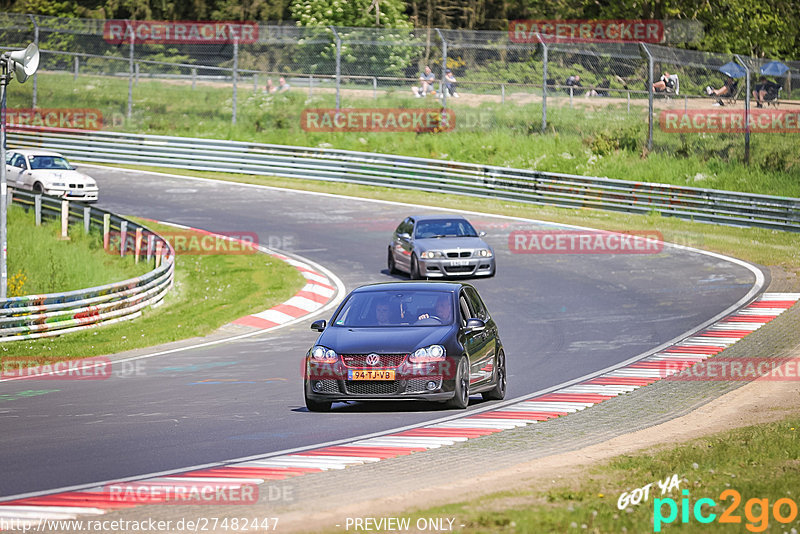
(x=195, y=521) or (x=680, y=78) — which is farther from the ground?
(x=680, y=78)

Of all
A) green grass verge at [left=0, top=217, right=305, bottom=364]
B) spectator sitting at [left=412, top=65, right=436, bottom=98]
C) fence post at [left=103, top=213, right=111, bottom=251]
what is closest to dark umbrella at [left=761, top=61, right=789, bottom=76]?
spectator sitting at [left=412, top=65, right=436, bottom=98]

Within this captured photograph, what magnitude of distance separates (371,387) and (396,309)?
1.36 m

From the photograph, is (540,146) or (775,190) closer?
(775,190)

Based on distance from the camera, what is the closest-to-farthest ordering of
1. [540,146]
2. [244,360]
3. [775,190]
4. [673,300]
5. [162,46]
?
[244,360] → [673,300] → [775,190] → [540,146] → [162,46]

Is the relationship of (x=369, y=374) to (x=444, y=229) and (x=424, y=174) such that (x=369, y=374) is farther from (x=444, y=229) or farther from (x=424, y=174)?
(x=424, y=174)

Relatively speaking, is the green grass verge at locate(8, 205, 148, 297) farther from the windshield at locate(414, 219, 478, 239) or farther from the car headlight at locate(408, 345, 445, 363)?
the car headlight at locate(408, 345, 445, 363)

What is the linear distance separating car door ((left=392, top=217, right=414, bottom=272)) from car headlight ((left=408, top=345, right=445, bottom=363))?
11609 millimetres

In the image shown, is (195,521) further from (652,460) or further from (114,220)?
(114,220)

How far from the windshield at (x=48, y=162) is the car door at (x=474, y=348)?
924 inches

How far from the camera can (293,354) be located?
57.8 ft

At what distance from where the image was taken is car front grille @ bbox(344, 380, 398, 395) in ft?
40.6

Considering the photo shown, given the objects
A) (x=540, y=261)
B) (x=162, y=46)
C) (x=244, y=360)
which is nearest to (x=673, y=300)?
(x=540, y=261)

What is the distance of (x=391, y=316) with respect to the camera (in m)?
13.4

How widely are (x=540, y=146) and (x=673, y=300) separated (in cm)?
1622
